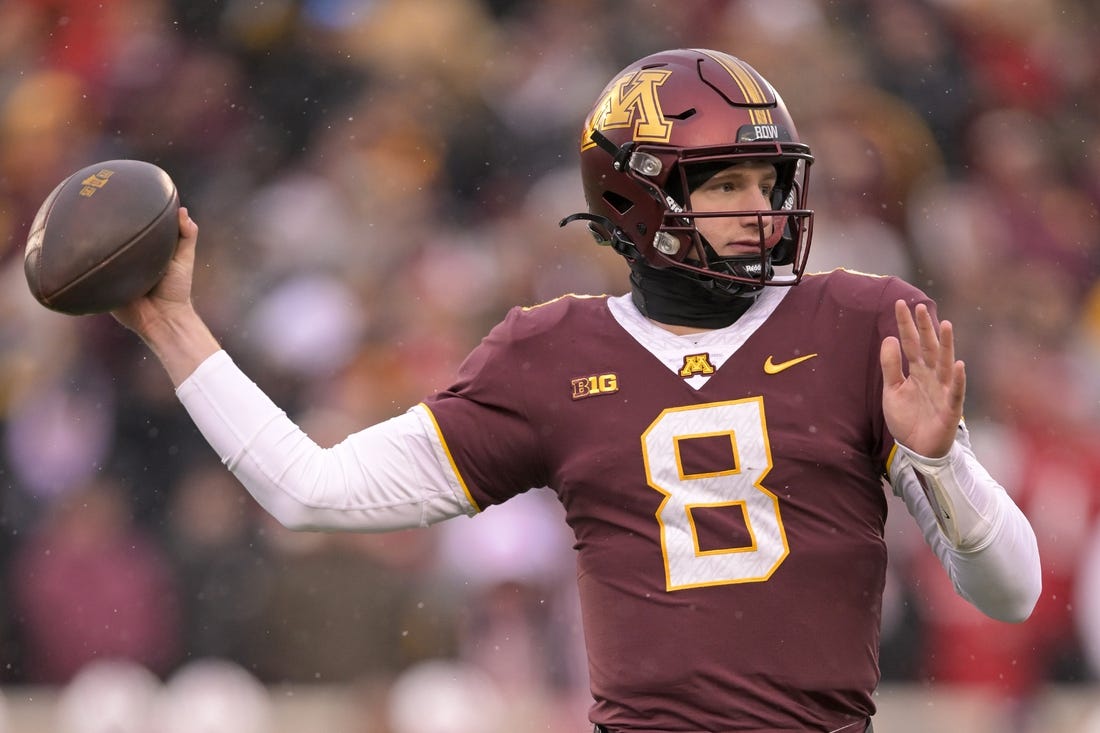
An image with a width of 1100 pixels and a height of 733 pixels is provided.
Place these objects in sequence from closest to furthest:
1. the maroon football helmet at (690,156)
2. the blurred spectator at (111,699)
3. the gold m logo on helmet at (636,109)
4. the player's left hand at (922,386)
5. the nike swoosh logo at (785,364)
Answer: the player's left hand at (922,386), the nike swoosh logo at (785,364), the maroon football helmet at (690,156), the gold m logo on helmet at (636,109), the blurred spectator at (111,699)

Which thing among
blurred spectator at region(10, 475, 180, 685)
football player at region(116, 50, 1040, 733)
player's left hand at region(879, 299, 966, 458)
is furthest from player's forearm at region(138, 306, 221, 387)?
blurred spectator at region(10, 475, 180, 685)

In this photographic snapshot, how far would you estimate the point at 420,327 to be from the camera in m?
6.62

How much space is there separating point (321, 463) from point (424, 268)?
13.2ft

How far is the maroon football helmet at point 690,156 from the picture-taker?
9.20 feet

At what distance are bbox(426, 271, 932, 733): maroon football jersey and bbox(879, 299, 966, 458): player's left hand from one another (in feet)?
0.47

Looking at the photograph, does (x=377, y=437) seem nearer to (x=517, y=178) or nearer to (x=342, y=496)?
(x=342, y=496)

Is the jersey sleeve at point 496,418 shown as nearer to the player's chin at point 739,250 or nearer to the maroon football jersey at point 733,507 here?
the maroon football jersey at point 733,507

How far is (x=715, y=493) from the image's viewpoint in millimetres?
2664

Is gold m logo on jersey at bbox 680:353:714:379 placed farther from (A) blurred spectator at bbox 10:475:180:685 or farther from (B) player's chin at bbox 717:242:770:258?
(A) blurred spectator at bbox 10:475:180:685

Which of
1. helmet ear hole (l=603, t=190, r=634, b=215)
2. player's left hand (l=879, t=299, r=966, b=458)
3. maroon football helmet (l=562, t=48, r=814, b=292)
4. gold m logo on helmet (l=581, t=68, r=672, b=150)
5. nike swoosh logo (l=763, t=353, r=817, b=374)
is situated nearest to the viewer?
player's left hand (l=879, t=299, r=966, b=458)

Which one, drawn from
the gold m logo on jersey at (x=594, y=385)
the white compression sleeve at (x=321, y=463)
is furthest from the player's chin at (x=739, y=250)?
the white compression sleeve at (x=321, y=463)

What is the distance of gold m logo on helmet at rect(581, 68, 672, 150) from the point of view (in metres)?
2.91

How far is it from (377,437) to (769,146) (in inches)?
34.9

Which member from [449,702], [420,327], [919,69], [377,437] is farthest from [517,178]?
[377,437]
